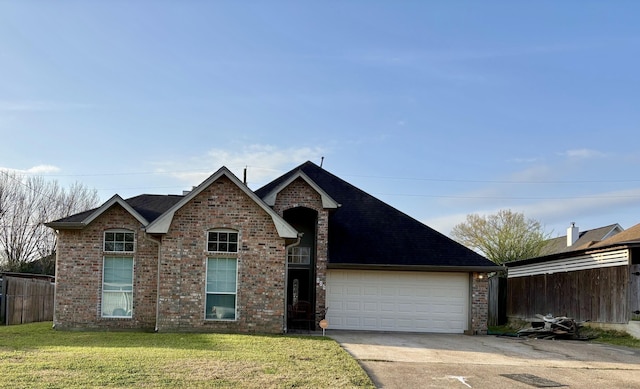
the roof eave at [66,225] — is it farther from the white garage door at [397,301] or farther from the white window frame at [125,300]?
the white garage door at [397,301]

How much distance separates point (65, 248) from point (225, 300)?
4.93 m

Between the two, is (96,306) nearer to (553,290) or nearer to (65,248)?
(65,248)

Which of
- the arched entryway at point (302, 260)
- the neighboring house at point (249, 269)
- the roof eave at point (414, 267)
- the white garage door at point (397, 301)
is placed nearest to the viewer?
the neighboring house at point (249, 269)

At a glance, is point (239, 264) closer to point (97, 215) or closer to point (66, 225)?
point (97, 215)

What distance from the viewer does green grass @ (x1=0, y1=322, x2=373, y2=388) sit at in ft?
30.8

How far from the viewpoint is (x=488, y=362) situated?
12836mm

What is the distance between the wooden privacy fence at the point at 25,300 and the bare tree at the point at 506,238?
914 inches

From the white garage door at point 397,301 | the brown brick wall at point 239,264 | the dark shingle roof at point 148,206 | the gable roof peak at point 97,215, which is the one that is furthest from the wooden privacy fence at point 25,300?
the white garage door at point 397,301

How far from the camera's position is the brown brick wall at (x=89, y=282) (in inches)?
696

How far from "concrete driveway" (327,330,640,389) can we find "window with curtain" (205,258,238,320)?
295 centimetres

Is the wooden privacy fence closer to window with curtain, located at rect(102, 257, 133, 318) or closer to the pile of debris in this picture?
window with curtain, located at rect(102, 257, 133, 318)

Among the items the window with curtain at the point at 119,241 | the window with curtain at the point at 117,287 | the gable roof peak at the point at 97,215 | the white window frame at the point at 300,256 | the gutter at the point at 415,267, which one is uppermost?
the gable roof peak at the point at 97,215

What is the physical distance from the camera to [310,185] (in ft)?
65.0

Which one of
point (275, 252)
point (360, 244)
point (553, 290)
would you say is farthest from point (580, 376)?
point (553, 290)
